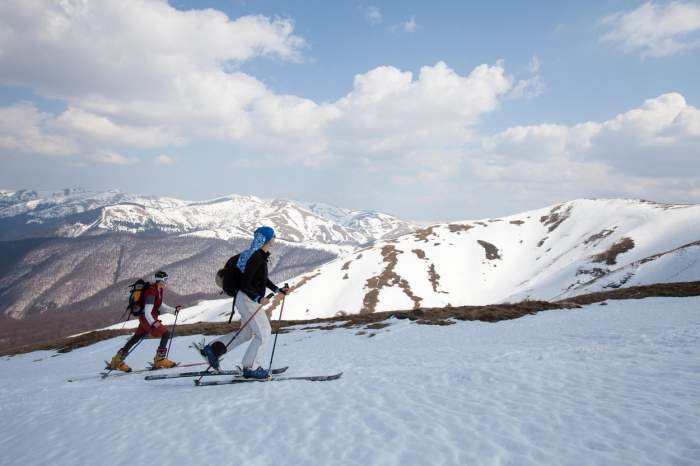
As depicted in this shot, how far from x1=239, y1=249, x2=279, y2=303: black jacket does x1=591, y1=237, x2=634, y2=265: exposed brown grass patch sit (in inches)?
4156

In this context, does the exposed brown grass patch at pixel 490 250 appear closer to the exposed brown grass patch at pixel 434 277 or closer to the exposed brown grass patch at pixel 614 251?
the exposed brown grass patch at pixel 434 277

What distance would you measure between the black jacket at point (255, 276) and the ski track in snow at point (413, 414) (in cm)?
230

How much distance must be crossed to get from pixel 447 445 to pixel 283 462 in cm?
227

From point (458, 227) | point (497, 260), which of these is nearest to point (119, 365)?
point (497, 260)

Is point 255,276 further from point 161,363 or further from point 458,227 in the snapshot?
point 458,227

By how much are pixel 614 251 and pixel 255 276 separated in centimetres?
11437

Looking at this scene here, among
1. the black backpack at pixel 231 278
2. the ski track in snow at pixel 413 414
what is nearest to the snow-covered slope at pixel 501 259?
the ski track in snow at pixel 413 414

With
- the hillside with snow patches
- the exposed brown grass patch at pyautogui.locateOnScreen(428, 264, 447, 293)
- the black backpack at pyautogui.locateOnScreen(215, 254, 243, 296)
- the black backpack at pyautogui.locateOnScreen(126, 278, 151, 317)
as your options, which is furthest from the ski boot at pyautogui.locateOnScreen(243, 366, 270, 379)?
the exposed brown grass patch at pyautogui.locateOnScreen(428, 264, 447, 293)

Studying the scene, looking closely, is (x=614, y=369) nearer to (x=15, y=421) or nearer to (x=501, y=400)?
(x=501, y=400)

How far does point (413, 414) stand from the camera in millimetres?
6684

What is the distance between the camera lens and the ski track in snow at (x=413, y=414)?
517 cm

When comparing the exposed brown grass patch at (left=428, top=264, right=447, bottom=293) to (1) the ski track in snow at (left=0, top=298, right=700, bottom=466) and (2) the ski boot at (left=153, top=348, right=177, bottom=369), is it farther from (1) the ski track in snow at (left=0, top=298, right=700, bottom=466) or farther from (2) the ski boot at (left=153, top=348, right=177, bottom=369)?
(2) the ski boot at (left=153, top=348, right=177, bottom=369)

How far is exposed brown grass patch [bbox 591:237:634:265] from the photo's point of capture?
94.6 metres

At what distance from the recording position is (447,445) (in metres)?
5.31
